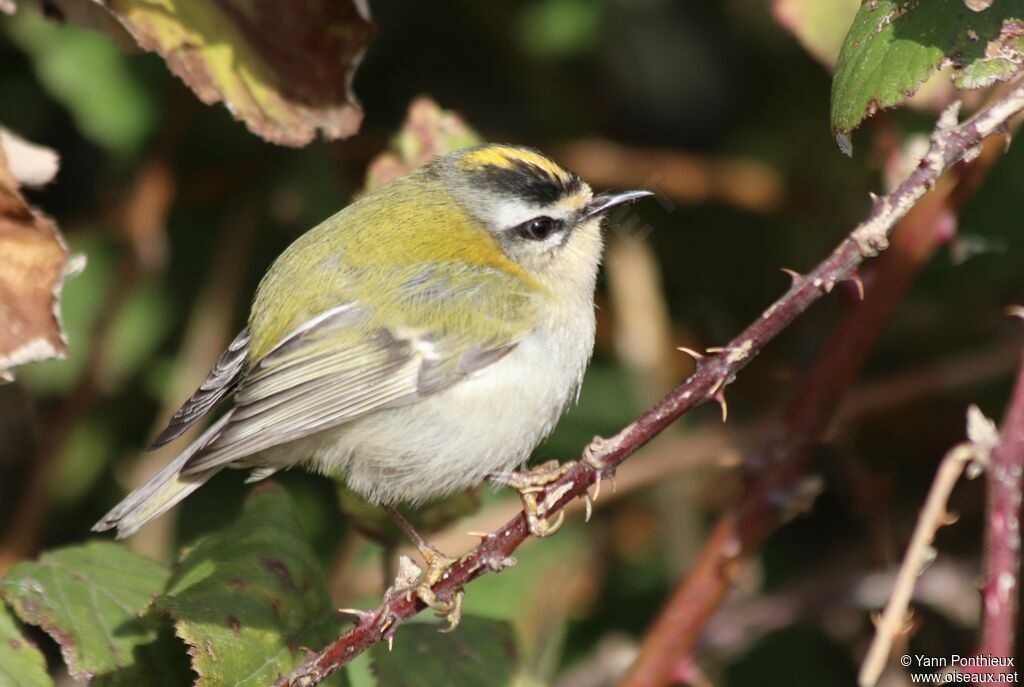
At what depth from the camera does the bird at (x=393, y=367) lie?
2.33 meters

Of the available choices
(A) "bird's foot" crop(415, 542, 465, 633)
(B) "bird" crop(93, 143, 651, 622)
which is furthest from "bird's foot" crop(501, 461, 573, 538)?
(A) "bird's foot" crop(415, 542, 465, 633)

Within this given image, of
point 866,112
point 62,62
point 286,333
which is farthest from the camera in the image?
point 62,62

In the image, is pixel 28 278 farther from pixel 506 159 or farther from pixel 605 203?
pixel 605 203

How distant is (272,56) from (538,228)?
65cm

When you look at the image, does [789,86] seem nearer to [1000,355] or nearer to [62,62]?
[1000,355]

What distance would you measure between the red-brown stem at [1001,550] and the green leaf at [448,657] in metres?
0.83

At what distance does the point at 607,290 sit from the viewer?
3742 mm

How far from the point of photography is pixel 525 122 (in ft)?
12.8

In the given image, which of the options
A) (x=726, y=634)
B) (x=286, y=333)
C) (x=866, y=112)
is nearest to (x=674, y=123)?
(x=726, y=634)

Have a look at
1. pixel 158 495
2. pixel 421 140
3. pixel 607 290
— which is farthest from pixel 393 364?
pixel 607 290

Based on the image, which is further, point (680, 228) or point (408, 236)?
point (680, 228)

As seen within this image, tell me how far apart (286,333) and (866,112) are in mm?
1142

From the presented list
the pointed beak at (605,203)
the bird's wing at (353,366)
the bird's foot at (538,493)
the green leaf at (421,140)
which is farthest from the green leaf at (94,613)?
the pointed beak at (605,203)

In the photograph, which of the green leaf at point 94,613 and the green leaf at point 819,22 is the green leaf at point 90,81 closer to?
the green leaf at point 94,613
